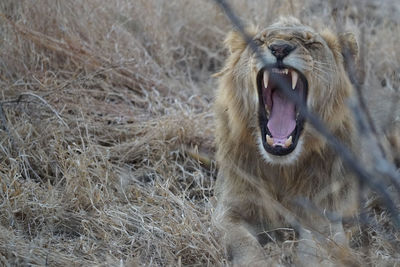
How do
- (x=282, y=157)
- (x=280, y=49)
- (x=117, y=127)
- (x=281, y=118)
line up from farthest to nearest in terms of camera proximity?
(x=117, y=127) → (x=281, y=118) → (x=282, y=157) → (x=280, y=49)

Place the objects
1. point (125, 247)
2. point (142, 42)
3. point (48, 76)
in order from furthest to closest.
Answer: point (142, 42)
point (48, 76)
point (125, 247)

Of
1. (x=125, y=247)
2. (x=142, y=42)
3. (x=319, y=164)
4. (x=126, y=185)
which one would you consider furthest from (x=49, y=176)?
(x=142, y=42)

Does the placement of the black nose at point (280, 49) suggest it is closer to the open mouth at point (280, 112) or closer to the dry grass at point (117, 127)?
the open mouth at point (280, 112)

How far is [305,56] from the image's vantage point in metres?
3.23

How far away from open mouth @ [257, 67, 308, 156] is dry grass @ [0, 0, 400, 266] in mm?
517

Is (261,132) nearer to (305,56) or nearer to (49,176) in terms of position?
(305,56)

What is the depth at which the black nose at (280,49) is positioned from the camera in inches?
124

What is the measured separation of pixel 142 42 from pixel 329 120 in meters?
2.63

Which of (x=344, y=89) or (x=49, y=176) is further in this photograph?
(x=49, y=176)

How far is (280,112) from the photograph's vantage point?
11.6 ft

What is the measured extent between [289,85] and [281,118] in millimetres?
276

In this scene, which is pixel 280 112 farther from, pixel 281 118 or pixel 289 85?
pixel 289 85

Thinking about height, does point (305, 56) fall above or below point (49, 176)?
above

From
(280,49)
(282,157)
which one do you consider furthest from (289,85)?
(282,157)
